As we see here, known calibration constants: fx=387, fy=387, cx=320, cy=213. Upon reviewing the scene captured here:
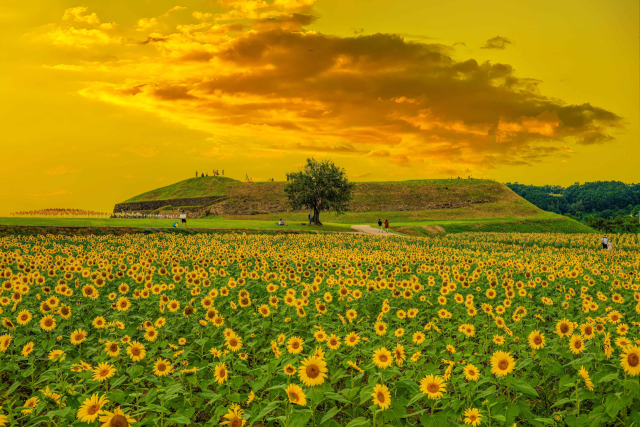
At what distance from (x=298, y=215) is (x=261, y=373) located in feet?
301

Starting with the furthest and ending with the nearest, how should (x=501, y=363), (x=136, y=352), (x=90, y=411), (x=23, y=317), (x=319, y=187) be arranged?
(x=319, y=187) → (x=23, y=317) → (x=136, y=352) → (x=501, y=363) → (x=90, y=411)

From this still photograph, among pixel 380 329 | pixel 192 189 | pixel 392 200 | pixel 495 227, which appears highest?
pixel 192 189

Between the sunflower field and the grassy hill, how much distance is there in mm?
74738

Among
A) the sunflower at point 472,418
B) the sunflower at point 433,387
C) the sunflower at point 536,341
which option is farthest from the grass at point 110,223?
the sunflower at point 472,418

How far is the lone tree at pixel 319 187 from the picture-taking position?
5681 centimetres

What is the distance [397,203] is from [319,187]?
6671 centimetres

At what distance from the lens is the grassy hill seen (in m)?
91.6

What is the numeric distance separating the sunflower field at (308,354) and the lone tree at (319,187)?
43.7m

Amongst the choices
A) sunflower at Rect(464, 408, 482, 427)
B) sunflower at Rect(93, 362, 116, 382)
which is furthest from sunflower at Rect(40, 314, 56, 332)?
sunflower at Rect(464, 408, 482, 427)

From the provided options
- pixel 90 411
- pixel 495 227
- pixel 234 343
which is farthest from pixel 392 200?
pixel 90 411

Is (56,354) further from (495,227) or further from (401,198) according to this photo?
(401,198)

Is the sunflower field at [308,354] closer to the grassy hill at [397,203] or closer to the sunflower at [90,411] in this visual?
the sunflower at [90,411]

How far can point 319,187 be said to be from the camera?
57125mm

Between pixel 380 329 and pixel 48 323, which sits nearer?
pixel 380 329
